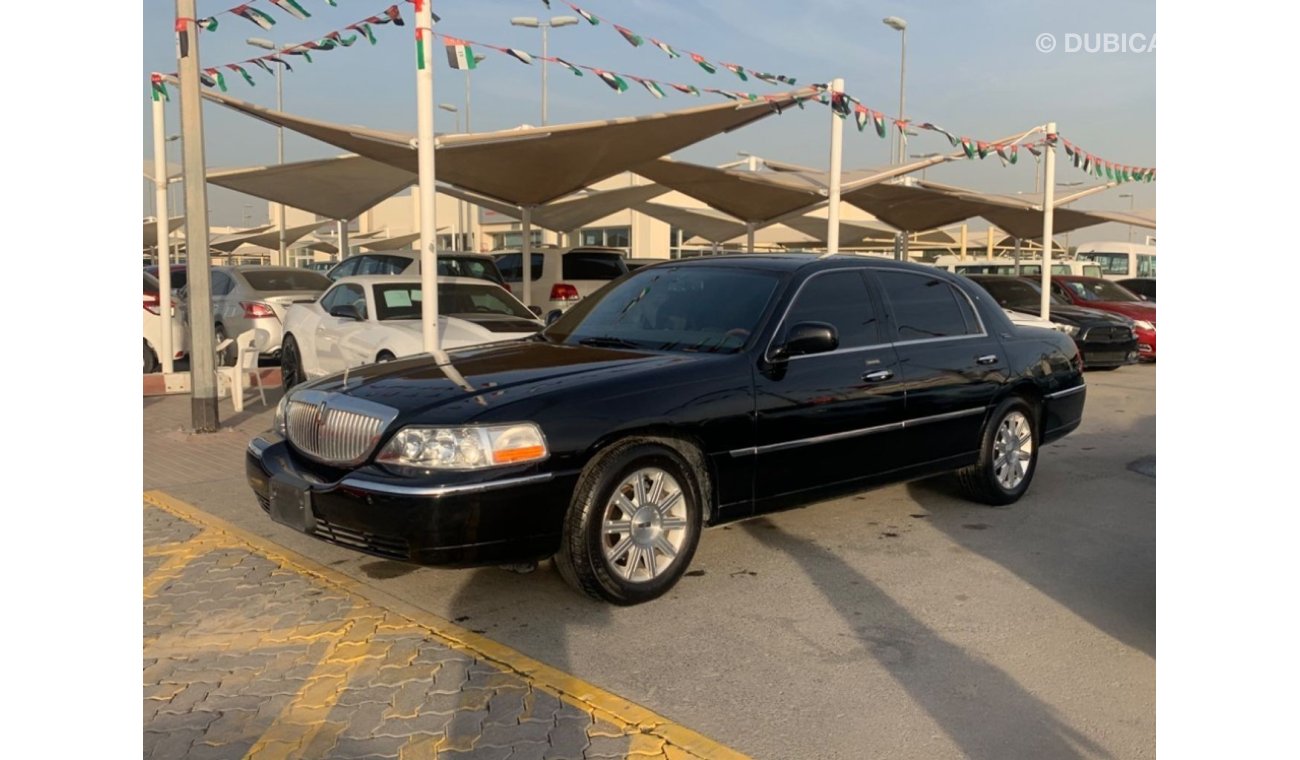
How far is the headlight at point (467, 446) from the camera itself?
422cm

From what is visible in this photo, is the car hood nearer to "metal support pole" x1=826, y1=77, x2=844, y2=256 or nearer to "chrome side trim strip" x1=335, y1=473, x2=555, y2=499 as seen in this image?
"chrome side trim strip" x1=335, y1=473, x2=555, y2=499

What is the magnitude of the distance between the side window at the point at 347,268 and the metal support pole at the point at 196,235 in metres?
7.08

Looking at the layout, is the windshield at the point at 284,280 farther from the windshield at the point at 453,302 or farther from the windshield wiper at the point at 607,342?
the windshield wiper at the point at 607,342

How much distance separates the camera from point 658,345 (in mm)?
5352

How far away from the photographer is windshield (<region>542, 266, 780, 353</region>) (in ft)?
17.5

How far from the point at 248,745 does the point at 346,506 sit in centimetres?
118

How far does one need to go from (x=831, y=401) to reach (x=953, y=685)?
1869 mm

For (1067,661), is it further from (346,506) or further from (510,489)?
(346,506)

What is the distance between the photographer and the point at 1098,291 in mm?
19000

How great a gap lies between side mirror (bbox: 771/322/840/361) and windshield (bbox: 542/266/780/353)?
7.4 inches

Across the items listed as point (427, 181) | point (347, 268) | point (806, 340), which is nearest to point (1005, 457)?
point (806, 340)

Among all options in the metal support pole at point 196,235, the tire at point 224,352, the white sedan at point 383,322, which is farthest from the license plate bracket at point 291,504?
the tire at point 224,352

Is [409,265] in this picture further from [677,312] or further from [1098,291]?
[1098,291]

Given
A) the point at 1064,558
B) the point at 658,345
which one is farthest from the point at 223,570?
the point at 1064,558
